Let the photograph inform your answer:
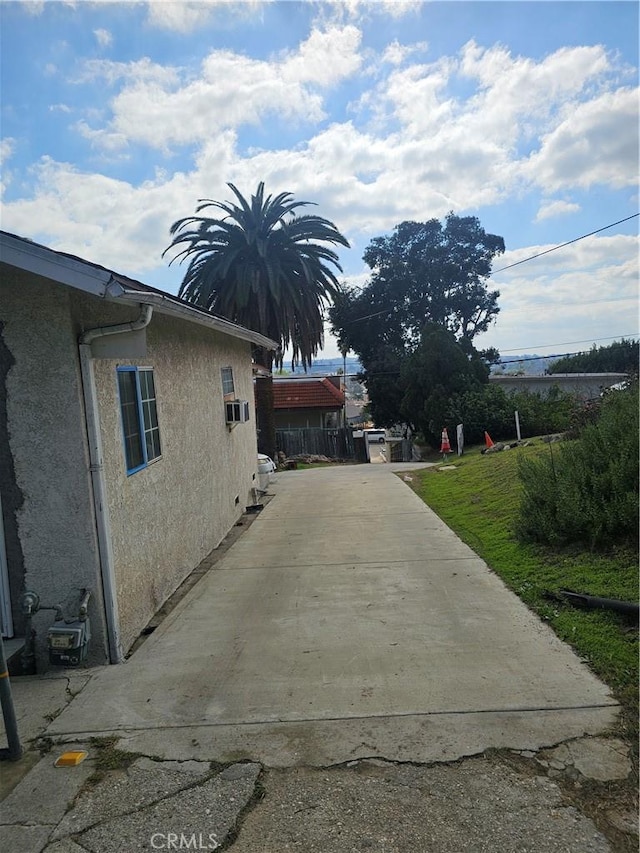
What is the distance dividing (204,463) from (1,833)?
5990 millimetres

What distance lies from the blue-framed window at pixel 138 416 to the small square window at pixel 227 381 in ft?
14.2

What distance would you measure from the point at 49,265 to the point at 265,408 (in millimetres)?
17537

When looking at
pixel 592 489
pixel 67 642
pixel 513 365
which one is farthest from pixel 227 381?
pixel 513 365

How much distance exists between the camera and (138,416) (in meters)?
5.75

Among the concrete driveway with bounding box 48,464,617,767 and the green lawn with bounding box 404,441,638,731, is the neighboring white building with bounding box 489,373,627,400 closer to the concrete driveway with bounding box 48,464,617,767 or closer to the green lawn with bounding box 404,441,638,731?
the green lawn with bounding box 404,441,638,731

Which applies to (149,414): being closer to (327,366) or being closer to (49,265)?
(49,265)

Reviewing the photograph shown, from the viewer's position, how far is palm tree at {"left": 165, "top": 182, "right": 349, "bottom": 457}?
1917 cm

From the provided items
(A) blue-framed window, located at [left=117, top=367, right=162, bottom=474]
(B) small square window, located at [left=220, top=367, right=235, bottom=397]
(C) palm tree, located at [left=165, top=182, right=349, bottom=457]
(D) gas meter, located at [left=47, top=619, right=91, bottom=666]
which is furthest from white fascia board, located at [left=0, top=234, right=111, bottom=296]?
(C) palm tree, located at [left=165, top=182, right=349, bottom=457]

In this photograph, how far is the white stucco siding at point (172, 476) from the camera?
5.03 meters

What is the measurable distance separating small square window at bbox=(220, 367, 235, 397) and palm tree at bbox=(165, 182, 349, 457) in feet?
25.2

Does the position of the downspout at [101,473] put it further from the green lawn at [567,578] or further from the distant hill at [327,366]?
the distant hill at [327,366]

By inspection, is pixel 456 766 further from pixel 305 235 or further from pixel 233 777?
pixel 305 235

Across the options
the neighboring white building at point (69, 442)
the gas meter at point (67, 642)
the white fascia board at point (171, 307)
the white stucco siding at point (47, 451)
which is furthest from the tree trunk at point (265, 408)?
the gas meter at point (67, 642)

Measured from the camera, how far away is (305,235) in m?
19.7
